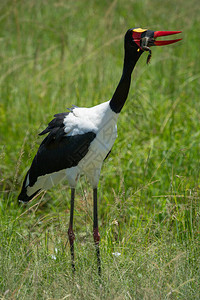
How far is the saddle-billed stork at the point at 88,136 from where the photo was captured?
3.20 meters

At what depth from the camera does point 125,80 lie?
10.7ft

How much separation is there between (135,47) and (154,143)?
188 centimetres

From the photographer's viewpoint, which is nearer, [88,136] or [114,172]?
[88,136]

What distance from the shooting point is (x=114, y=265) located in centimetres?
297

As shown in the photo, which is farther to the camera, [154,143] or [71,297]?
[154,143]

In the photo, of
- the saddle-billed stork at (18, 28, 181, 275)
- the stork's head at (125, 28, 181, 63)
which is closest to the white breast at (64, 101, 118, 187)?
the saddle-billed stork at (18, 28, 181, 275)

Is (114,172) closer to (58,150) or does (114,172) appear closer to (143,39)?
(58,150)

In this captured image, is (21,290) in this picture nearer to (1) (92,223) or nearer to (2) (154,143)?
(1) (92,223)

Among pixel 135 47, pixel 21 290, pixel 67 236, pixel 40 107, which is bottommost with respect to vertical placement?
pixel 67 236

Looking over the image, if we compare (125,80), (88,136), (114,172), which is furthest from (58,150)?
(114,172)

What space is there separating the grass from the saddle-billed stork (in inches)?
7.0

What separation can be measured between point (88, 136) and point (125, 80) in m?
0.47

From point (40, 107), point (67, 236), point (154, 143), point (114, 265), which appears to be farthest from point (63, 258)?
point (40, 107)

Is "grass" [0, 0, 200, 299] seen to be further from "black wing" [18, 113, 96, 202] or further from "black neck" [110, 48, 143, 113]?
"black neck" [110, 48, 143, 113]
